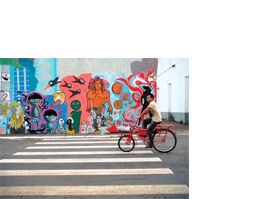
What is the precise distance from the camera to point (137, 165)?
5.15 m

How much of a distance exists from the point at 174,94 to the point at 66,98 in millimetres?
9215

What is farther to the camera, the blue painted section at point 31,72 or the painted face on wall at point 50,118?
the painted face on wall at point 50,118

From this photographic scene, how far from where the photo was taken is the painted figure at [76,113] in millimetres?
11562

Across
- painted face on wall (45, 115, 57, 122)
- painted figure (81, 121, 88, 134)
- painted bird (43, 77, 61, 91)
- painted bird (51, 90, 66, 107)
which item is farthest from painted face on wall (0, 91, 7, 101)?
painted figure (81, 121, 88, 134)

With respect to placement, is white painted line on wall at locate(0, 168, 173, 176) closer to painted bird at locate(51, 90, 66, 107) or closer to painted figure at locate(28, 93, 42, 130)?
painted bird at locate(51, 90, 66, 107)

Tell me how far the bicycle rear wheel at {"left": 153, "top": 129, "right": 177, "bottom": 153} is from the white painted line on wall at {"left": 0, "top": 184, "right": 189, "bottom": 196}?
9.15ft

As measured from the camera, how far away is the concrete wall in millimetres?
14469

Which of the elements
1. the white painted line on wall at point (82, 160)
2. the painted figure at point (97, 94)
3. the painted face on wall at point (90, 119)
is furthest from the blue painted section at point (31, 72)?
the white painted line on wall at point (82, 160)

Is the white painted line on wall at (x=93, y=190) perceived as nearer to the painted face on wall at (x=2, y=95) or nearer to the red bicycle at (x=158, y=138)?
the red bicycle at (x=158, y=138)

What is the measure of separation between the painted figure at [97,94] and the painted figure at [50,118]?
216 cm

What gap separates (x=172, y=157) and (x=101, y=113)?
662 centimetres

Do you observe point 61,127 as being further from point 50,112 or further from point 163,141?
point 163,141

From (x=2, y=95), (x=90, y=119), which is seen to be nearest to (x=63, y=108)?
(x=90, y=119)

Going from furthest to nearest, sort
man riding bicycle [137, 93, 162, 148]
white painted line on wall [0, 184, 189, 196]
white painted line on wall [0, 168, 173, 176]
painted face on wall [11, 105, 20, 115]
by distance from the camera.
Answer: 1. painted face on wall [11, 105, 20, 115]
2. man riding bicycle [137, 93, 162, 148]
3. white painted line on wall [0, 168, 173, 176]
4. white painted line on wall [0, 184, 189, 196]
